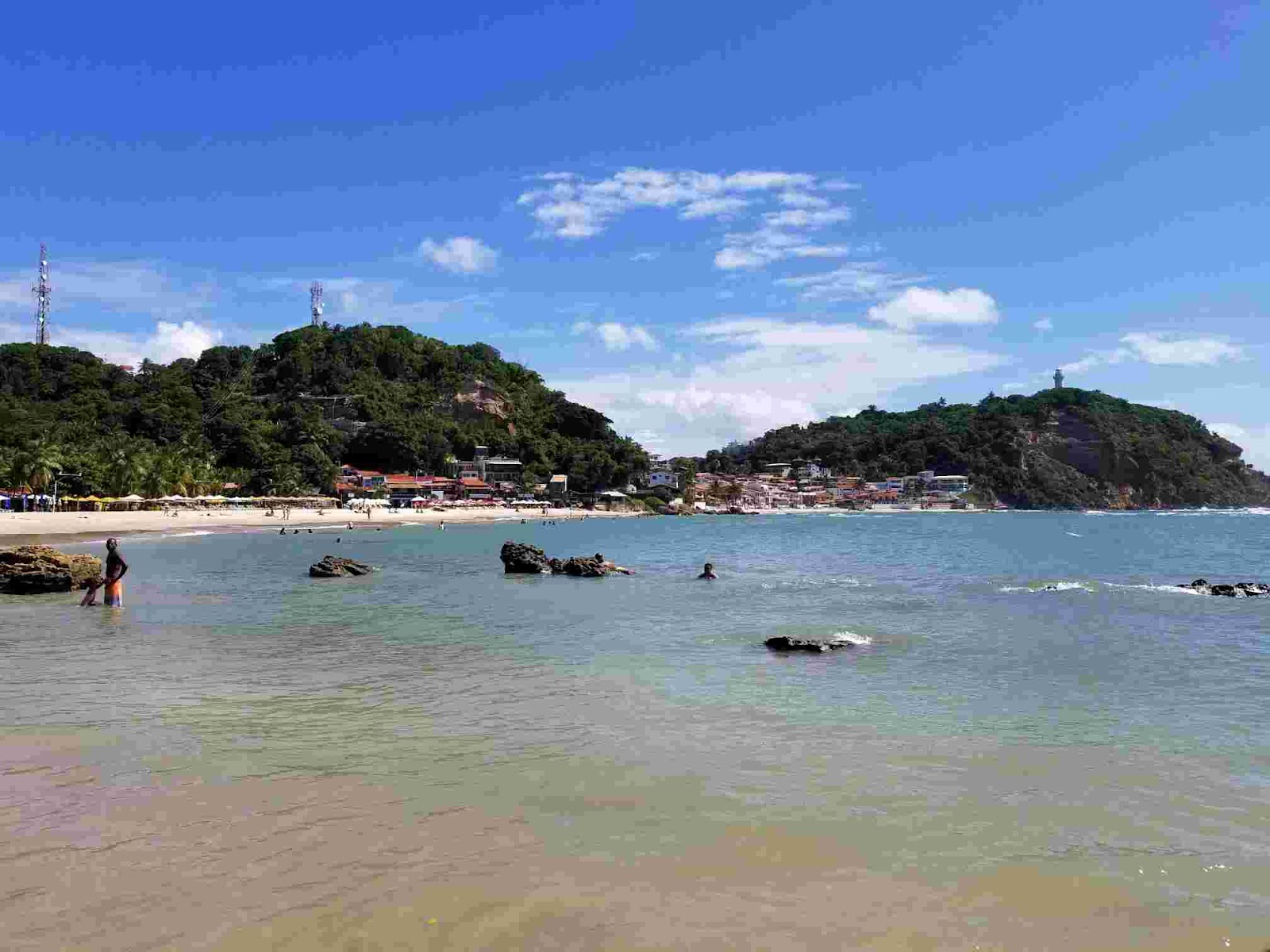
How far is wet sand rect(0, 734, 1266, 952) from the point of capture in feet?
16.4

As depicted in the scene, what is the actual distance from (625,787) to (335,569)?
26424mm

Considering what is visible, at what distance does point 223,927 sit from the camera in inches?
198

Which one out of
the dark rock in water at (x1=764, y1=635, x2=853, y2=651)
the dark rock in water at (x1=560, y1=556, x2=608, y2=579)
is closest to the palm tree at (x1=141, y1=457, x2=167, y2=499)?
the dark rock in water at (x1=560, y1=556, x2=608, y2=579)

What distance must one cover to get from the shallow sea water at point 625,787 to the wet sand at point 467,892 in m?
0.02

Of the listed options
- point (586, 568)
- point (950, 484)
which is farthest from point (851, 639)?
point (950, 484)

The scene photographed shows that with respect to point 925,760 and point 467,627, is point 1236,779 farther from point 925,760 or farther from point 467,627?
point 467,627

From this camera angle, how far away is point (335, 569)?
31828 mm

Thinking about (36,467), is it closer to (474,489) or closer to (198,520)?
(198,520)

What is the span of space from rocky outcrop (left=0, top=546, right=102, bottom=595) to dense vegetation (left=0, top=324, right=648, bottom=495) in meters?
56.3

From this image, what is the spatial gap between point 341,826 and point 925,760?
17.8ft

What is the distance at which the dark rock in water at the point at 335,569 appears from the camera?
3127 cm

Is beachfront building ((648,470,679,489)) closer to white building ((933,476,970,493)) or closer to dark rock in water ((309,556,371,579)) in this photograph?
white building ((933,476,970,493))

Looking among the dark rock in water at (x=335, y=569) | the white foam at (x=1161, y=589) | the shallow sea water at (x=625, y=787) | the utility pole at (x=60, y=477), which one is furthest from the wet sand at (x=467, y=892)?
the utility pole at (x=60, y=477)

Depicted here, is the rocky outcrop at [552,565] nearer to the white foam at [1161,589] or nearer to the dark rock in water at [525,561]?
the dark rock in water at [525,561]
